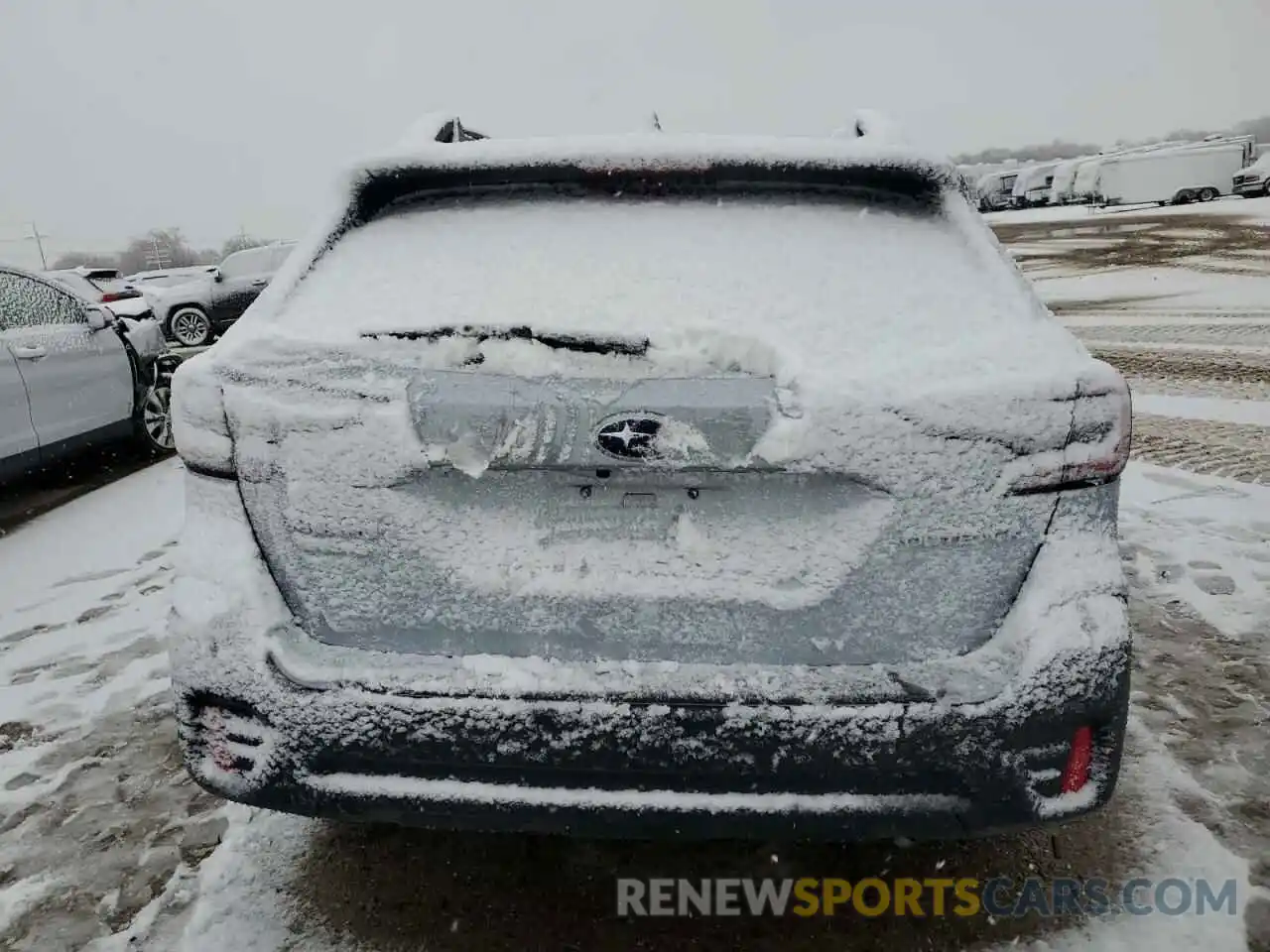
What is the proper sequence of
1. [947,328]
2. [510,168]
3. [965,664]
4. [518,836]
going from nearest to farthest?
[965,664], [947,328], [510,168], [518,836]

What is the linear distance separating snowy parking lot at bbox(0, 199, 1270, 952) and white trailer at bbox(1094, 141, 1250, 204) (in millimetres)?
46567

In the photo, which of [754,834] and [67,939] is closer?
[754,834]

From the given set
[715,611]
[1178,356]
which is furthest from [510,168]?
[1178,356]

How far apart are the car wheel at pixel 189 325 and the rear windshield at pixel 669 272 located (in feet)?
56.4

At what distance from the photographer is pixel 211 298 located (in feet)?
57.1

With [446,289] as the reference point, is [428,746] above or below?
below

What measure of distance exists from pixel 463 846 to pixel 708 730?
111 cm

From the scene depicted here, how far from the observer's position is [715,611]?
1730 millimetres

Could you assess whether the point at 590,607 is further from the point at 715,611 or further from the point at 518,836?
the point at 518,836

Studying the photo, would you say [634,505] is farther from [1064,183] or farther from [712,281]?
[1064,183]

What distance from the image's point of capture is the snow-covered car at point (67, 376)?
547 centimetres

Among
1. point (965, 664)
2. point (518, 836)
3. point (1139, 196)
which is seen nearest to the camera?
point (965, 664)

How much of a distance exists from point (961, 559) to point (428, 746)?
41.1 inches

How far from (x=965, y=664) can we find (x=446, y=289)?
4.17 ft
